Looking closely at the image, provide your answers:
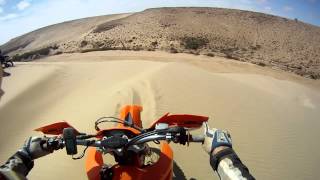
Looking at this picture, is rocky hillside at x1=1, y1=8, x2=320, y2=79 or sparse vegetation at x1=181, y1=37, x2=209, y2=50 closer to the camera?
rocky hillside at x1=1, y1=8, x2=320, y2=79

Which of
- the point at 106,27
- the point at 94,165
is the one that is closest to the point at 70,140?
the point at 94,165

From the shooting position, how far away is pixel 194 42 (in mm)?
38062

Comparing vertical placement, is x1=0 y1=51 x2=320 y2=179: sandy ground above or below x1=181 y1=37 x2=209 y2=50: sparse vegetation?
above

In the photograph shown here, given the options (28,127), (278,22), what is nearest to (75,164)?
(28,127)

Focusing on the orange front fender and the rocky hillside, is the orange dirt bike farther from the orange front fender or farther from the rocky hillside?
the rocky hillside

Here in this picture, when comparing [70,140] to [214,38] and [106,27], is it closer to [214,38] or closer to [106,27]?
[214,38]

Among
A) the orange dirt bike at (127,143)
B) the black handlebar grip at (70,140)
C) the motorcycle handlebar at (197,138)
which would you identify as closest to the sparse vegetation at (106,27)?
the orange dirt bike at (127,143)

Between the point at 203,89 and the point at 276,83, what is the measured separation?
5447 millimetres

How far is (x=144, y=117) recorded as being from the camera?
922cm

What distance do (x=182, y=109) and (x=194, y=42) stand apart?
28.8 m

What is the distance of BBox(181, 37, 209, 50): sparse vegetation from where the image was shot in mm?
36300

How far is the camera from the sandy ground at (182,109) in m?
7.40

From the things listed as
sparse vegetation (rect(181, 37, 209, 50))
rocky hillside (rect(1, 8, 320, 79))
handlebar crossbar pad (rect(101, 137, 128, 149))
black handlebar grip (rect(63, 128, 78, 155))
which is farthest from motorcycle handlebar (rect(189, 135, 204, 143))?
sparse vegetation (rect(181, 37, 209, 50))

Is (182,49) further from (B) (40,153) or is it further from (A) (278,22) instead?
(B) (40,153)
